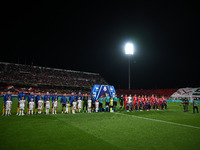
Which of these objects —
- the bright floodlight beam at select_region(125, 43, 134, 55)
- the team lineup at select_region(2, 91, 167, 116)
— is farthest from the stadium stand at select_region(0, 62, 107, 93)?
the team lineup at select_region(2, 91, 167, 116)

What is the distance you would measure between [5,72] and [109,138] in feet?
182

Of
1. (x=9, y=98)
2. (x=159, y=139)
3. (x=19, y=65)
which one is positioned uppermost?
(x=19, y=65)

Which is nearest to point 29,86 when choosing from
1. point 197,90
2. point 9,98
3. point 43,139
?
point 9,98

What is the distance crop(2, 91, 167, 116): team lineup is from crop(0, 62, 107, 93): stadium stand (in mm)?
36042

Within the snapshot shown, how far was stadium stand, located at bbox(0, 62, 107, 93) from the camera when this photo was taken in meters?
49.3

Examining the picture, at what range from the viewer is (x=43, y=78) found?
56.1 meters

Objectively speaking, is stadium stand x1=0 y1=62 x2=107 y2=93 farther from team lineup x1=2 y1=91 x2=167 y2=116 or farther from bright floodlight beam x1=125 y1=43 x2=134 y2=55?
team lineup x1=2 y1=91 x2=167 y2=116

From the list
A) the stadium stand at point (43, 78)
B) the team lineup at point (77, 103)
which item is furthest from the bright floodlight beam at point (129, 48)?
the stadium stand at point (43, 78)

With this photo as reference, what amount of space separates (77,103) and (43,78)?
4462cm

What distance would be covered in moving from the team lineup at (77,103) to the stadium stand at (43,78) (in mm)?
36042

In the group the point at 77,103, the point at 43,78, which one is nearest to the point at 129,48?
→ the point at 77,103

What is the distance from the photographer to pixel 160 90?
61.1 meters

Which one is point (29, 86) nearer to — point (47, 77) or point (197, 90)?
point (47, 77)

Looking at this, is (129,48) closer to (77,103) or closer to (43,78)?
(77,103)
